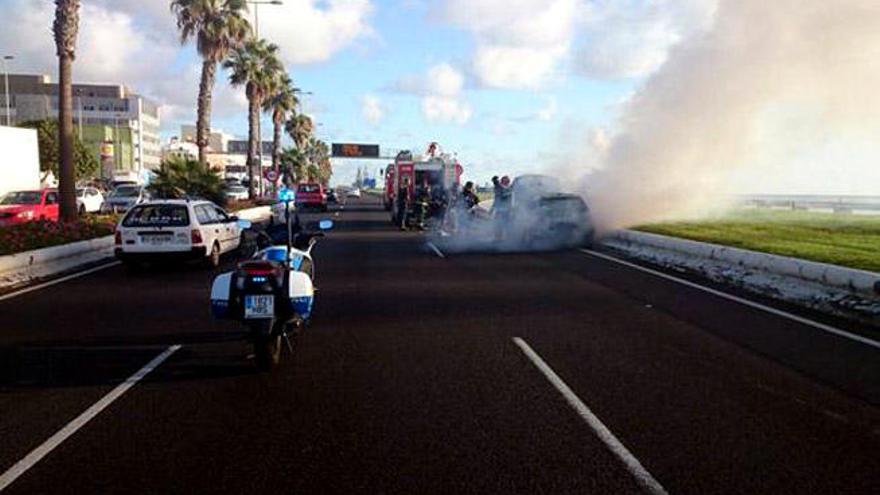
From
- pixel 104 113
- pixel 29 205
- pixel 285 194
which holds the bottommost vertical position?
pixel 29 205

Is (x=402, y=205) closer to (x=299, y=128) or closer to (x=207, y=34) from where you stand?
(x=207, y=34)

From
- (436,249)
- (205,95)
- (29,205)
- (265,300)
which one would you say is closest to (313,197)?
(205,95)

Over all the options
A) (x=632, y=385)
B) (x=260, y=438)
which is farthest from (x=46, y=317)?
(x=632, y=385)

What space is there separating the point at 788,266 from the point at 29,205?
2685cm

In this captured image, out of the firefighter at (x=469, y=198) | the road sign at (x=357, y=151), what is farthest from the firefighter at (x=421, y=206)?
the road sign at (x=357, y=151)

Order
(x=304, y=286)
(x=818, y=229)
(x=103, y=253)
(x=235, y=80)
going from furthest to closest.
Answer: (x=235, y=80), (x=818, y=229), (x=103, y=253), (x=304, y=286)

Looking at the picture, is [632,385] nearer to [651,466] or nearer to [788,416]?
[788,416]

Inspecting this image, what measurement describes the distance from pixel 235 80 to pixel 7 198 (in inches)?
1082

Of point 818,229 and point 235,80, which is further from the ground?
point 235,80

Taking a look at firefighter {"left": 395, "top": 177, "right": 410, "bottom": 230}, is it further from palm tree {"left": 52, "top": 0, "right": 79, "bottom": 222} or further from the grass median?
palm tree {"left": 52, "top": 0, "right": 79, "bottom": 222}

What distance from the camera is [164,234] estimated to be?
16.4 metres

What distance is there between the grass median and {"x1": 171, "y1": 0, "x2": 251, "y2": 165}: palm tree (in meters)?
25.0

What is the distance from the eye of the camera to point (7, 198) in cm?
3159

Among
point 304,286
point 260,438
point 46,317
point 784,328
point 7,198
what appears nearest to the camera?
point 260,438
